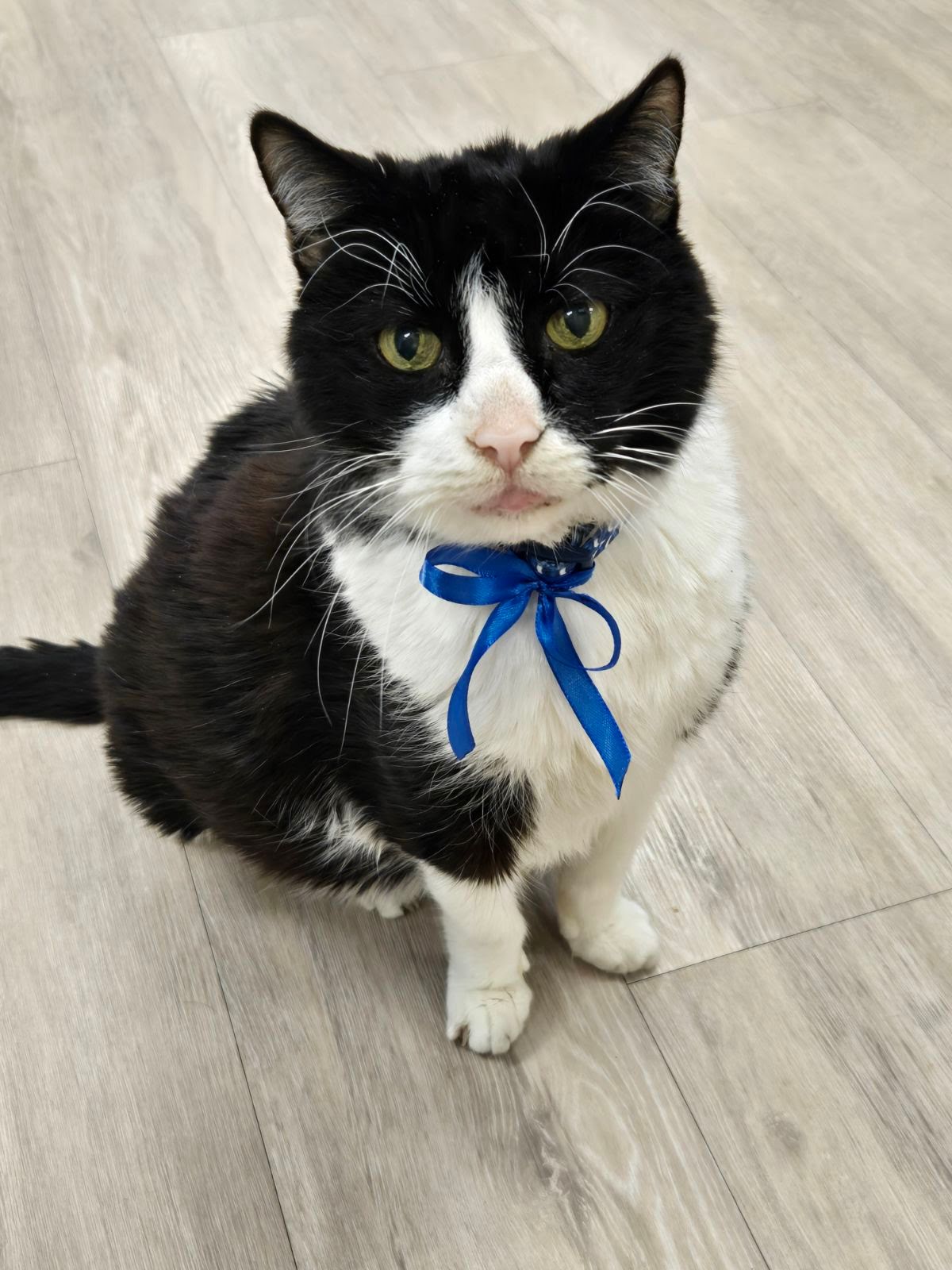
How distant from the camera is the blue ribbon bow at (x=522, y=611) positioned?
0.86 metres

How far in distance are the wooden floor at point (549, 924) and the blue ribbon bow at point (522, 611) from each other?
449mm

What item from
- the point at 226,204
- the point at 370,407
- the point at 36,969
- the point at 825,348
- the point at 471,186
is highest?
the point at 471,186

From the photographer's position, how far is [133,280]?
204 cm

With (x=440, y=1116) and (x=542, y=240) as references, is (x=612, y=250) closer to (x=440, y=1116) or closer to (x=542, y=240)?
(x=542, y=240)

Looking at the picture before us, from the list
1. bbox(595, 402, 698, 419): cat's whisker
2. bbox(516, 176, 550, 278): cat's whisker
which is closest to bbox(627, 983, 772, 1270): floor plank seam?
bbox(595, 402, 698, 419): cat's whisker

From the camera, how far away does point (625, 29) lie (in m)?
2.53

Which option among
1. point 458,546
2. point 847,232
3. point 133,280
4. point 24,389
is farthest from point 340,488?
point 847,232

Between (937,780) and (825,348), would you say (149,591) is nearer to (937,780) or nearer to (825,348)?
(937,780)

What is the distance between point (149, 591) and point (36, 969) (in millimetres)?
434

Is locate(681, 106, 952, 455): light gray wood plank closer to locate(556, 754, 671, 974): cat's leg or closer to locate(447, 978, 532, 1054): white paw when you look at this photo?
locate(556, 754, 671, 974): cat's leg

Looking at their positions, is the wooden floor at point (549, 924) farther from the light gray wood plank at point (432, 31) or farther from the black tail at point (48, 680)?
the light gray wood plank at point (432, 31)

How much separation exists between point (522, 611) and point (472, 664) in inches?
2.2

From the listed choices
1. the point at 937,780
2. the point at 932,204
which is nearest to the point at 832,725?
the point at 937,780

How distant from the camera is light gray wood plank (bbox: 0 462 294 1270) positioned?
1.07m
